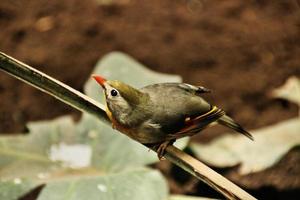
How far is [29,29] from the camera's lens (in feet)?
10.5

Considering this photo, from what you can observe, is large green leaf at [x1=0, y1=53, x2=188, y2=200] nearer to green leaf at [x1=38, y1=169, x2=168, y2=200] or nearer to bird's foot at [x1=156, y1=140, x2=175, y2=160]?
green leaf at [x1=38, y1=169, x2=168, y2=200]

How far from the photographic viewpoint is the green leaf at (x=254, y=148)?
2.31m

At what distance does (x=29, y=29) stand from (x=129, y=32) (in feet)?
1.81

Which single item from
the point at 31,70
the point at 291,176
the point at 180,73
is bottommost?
the point at 291,176

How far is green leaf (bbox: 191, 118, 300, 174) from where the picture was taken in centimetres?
231

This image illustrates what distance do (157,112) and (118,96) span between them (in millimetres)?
129

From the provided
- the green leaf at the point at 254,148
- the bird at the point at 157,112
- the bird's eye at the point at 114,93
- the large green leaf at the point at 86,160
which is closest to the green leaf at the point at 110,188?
the large green leaf at the point at 86,160

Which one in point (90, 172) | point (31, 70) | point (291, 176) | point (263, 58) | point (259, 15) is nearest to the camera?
point (31, 70)

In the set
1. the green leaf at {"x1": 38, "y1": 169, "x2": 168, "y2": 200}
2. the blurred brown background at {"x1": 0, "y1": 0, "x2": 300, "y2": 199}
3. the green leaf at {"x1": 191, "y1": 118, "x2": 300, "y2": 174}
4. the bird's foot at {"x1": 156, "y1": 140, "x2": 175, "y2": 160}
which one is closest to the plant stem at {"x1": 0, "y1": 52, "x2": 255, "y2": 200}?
the bird's foot at {"x1": 156, "y1": 140, "x2": 175, "y2": 160}

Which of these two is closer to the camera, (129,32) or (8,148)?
(8,148)

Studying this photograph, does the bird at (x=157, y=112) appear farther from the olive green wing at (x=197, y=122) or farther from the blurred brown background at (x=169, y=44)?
the blurred brown background at (x=169, y=44)

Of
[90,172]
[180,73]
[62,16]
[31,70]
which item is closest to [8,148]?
[90,172]

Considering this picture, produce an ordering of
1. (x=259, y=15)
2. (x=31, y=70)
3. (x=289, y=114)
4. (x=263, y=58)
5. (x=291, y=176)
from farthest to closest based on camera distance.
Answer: (x=259, y=15) < (x=263, y=58) < (x=289, y=114) < (x=291, y=176) < (x=31, y=70)

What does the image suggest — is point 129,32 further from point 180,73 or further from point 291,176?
point 291,176
